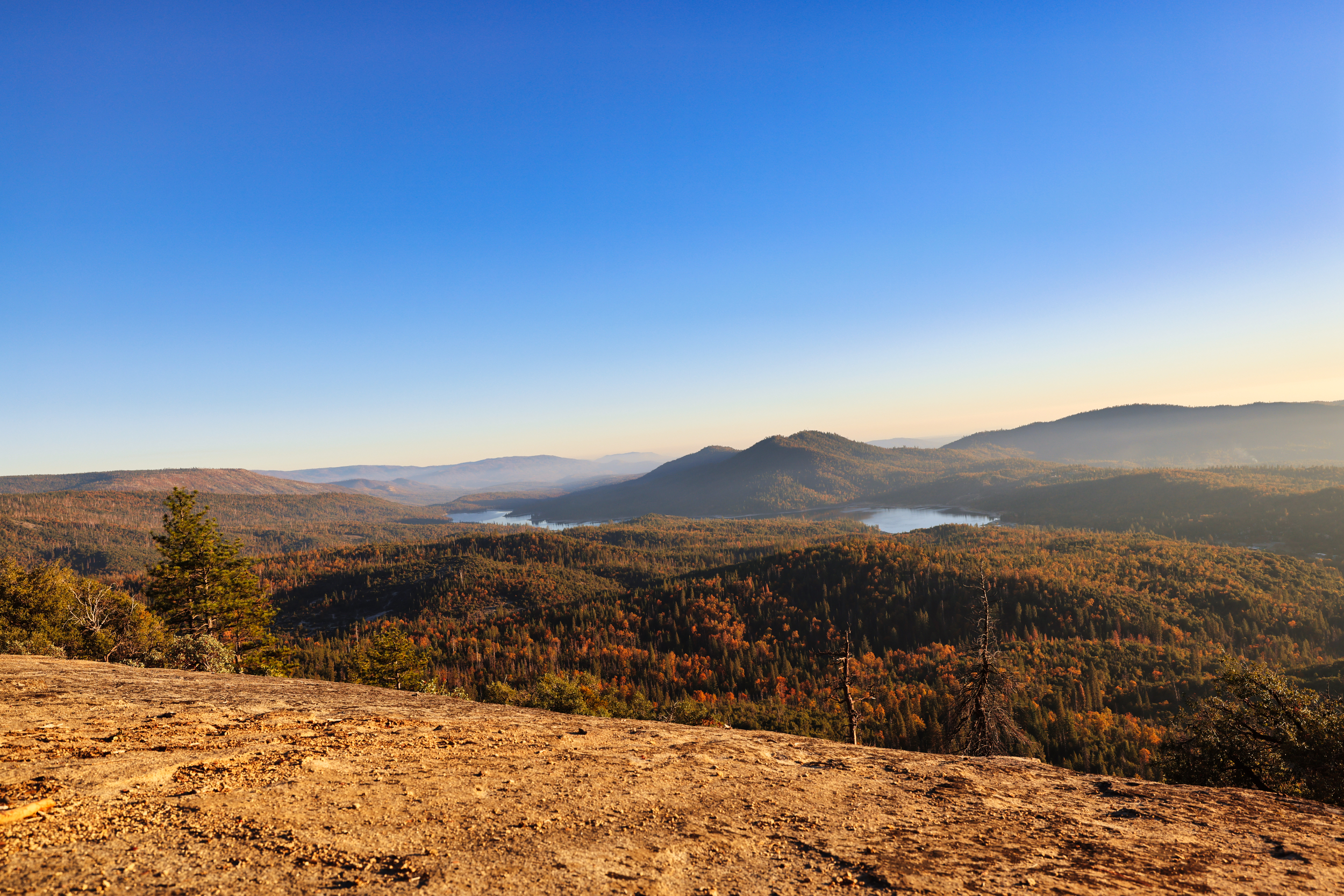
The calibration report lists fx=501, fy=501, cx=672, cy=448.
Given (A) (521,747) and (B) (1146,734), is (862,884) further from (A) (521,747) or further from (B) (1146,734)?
(B) (1146,734)

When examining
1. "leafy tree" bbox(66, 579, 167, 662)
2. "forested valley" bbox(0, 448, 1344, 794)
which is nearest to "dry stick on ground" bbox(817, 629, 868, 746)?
"forested valley" bbox(0, 448, 1344, 794)

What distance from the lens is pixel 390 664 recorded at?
44875 mm

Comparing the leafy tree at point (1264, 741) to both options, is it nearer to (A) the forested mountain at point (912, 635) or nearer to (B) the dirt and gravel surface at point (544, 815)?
(B) the dirt and gravel surface at point (544, 815)

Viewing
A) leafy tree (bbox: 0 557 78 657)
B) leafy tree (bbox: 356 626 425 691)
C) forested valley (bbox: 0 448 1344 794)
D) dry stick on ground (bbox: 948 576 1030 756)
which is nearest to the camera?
dry stick on ground (bbox: 948 576 1030 756)

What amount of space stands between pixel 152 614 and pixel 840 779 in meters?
51.0

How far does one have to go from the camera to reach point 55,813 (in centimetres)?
634

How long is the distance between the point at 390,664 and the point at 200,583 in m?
17.0

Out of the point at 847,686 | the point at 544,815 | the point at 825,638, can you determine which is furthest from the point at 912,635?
the point at 544,815

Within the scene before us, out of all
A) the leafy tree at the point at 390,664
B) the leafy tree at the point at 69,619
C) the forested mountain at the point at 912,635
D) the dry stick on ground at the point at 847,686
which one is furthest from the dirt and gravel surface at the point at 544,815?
the forested mountain at the point at 912,635

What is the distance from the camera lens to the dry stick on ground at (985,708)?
22.5m

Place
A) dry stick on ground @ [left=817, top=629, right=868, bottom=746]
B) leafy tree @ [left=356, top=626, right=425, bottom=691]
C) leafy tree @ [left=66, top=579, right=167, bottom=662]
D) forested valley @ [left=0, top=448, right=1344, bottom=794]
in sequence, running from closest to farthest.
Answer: dry stick on ground @ [left=817, top=629, right=868, bottom=746] → leafy tree @ [left=66, top=579, right=167, bottom=662] → forested valley @ [left=0, top=448, right=1344, bottom=794] → leafy tree @ [left=356, top=626, right=425, bottom=691]

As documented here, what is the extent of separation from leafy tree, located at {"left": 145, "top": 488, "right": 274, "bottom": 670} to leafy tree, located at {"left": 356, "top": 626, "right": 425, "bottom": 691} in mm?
11170

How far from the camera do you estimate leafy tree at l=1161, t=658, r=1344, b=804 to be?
18.1 meters

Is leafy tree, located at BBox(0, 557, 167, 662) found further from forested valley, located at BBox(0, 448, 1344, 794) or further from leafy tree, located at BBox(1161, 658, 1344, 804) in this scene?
leafy tree, located at BBox(1161, 658, 1344, 804)
